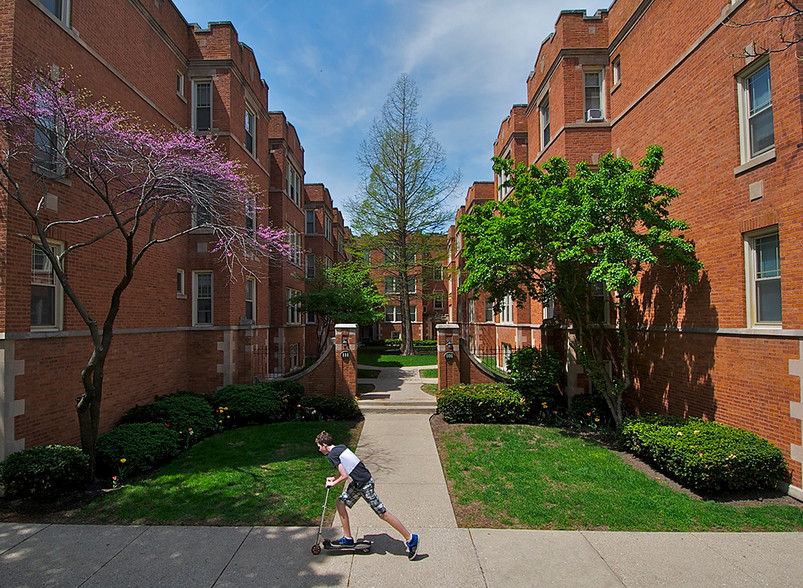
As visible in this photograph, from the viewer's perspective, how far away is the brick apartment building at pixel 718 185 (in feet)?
22.2

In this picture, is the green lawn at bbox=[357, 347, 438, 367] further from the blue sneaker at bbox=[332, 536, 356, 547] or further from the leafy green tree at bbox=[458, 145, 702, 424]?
the blue sneaker at bbox=[332, 536, 356, 547]

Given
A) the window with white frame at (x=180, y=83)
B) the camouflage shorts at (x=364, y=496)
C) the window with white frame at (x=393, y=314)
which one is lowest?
the camouflage shorts at (x=364, y=496)

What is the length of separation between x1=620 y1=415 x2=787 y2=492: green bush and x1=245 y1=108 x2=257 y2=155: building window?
1449 centimetres

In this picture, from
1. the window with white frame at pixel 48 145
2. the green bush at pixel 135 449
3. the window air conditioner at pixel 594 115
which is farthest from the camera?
the window air conditioner at pixel 594 115

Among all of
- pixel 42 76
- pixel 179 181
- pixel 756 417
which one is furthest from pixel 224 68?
pixel 756 417

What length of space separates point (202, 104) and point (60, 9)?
509 cm

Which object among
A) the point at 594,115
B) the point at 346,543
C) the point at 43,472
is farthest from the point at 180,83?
the point at 346,543

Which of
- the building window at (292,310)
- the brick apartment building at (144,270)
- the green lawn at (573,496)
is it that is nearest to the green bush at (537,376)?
the green lawn at (573,496)

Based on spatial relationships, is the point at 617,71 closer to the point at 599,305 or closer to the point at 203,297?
the point at 599,305

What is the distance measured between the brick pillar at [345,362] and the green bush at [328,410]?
31.4 inches

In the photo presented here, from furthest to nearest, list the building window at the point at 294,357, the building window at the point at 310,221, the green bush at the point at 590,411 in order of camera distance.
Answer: the building window at the point at 310,221
the building window at the point at 294,357
the green bush at the point at 590,411

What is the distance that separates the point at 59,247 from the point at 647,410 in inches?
507

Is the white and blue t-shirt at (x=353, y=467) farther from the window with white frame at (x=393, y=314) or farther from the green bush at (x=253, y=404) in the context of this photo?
the window with white frame at (x=393, y=314)

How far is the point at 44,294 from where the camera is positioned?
7922mm
